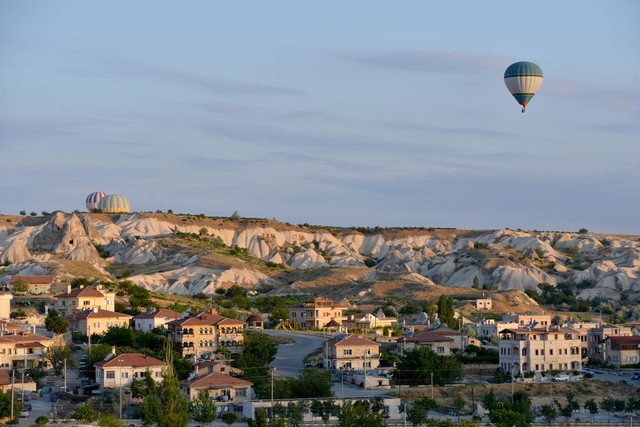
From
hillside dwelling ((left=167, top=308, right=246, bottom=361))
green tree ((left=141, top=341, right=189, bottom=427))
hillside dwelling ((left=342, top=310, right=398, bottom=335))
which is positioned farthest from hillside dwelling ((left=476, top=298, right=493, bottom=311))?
green tree ((left=141, top=341, right=189, bottom=427))

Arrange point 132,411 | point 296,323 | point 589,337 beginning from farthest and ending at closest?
1. point 296,323
2. point 589,337
3. point 132,411

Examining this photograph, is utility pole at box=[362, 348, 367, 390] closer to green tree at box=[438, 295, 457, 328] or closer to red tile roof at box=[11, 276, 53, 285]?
green tree at box=[438, 295, 457, 328]

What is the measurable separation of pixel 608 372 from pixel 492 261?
6596 centimetres

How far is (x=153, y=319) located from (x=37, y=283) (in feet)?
78.6

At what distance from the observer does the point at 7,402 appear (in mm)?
57562

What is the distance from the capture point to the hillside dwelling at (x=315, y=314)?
9594cm

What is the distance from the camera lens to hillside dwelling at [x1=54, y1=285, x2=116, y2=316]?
89.8 meters

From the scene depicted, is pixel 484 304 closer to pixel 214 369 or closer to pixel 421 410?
pixel 214 369

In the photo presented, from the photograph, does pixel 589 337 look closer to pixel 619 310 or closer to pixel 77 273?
pixel 619 310

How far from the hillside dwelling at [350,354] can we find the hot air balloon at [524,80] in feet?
82.0

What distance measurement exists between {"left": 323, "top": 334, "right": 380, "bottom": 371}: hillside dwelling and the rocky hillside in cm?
4349

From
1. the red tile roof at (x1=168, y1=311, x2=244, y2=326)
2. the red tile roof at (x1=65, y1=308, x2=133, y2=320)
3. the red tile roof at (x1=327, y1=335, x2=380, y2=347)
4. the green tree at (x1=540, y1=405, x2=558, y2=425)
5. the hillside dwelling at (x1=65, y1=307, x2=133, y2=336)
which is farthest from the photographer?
the red tile roof at (x1=65, y1=308, x2=133, y2=320)

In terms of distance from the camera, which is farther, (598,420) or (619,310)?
(619,310)

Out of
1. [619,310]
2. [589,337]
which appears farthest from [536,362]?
[619,310]
